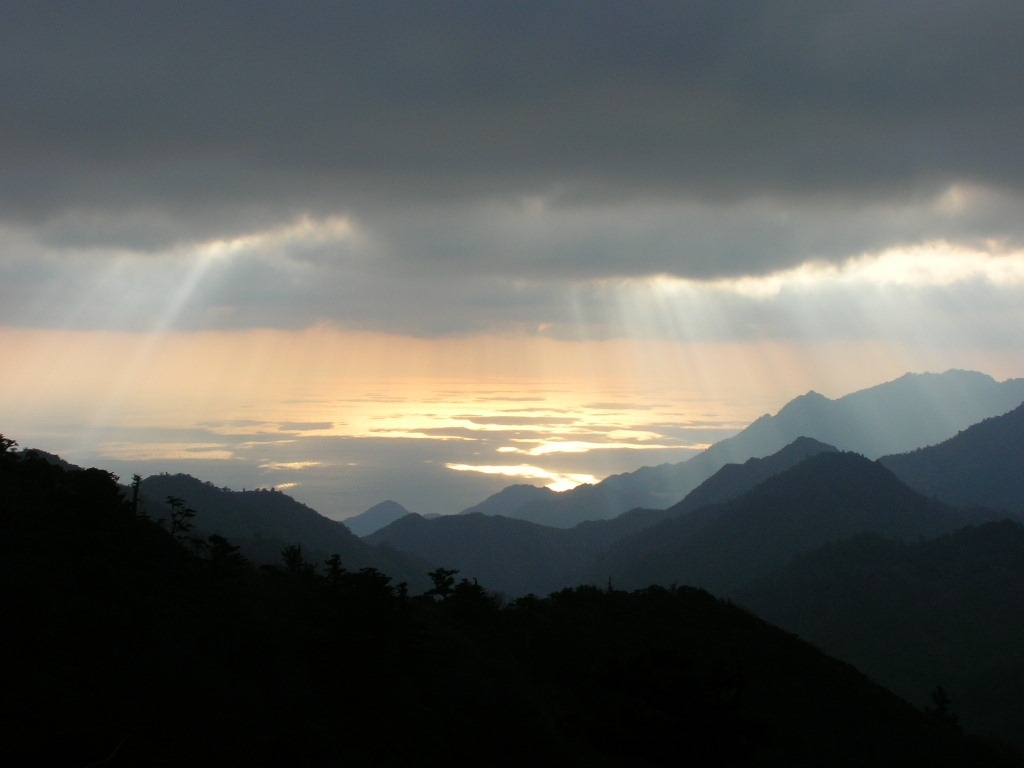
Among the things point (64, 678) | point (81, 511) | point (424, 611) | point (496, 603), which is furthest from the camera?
point (496, 603)

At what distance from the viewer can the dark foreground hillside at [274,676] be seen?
3722 centimetres

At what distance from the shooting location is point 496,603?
85875 mm

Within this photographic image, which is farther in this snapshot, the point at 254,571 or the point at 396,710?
the point at 254,571

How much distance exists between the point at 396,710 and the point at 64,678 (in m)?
17.0

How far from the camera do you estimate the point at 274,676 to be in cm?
4569

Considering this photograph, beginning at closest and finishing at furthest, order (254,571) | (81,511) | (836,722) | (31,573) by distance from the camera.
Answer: (31,573)
(81,511)
(254,571)
(836,722)

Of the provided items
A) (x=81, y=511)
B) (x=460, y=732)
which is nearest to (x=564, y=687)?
(x=460, y=732)

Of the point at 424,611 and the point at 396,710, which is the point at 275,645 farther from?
the point at 424,611

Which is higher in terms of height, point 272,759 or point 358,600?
point 358,600

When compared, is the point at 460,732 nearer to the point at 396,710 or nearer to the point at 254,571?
the point at 396,710

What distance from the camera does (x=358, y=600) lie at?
170 ft

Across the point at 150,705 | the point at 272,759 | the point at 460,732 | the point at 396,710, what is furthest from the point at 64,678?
the point at 460,732

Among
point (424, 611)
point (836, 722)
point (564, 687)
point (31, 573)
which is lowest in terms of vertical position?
point (836, 722)

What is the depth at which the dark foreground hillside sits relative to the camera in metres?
37.2
